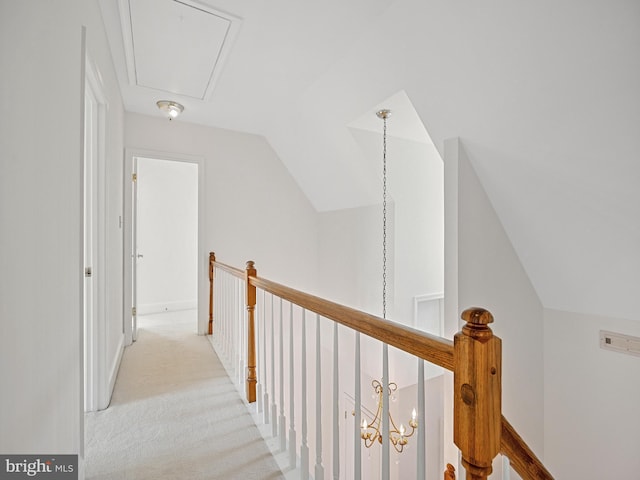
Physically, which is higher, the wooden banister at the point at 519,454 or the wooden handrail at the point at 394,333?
the wooden handrail at the point at 394,333

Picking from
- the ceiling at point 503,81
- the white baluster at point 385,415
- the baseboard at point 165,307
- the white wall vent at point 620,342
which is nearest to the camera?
the white baluster at point 385,415

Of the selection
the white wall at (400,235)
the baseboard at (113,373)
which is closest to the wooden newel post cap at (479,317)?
the baseboard at (113,373)

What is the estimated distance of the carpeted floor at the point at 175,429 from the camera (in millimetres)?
1595

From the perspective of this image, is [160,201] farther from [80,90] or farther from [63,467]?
[63,467]

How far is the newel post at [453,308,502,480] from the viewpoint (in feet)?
2.28

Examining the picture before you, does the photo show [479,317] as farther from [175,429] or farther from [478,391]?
[175,429]

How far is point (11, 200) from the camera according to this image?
32.8 inches

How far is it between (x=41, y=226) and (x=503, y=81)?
7.21 ft

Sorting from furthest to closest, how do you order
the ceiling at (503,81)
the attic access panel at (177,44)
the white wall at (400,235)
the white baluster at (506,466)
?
the white wall at (400,235)
the attic access panel at (177,44)
the ceiling at (503,81)
the white baluster at (506,466)

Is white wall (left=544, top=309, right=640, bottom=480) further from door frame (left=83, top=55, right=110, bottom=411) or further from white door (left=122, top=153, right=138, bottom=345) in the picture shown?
white door (left=122, top=153, right=138, bottom=345)

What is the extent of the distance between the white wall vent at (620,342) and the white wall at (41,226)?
3087 mm

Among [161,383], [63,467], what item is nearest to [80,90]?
[63,467]

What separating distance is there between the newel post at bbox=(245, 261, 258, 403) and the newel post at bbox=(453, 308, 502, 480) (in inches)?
62.3

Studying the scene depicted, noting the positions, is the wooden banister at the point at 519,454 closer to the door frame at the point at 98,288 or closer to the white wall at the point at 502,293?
the white wall at the point at 502,293
